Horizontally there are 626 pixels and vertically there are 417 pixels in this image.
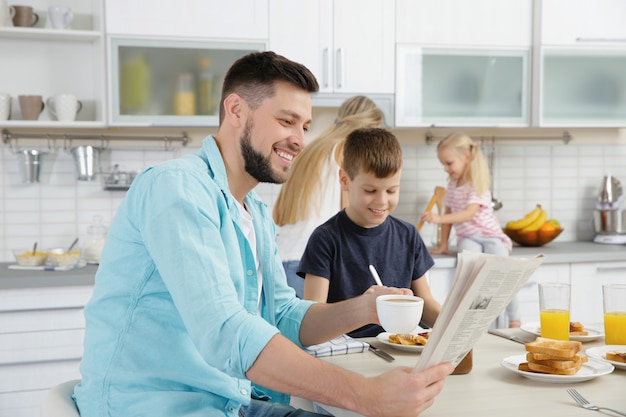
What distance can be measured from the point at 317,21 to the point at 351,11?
0.57 feet

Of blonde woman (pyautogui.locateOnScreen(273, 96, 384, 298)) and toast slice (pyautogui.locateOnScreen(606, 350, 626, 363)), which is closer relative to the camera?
toast slice (pyautogui.locateOnScreen(606, 350, 626, 363))

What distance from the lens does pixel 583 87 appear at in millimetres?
3871

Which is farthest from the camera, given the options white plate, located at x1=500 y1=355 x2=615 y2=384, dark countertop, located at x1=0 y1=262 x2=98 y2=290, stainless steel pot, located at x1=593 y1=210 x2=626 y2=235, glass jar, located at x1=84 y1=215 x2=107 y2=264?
stainless steel pot, located at x1=593 y1=210 x2=626 y2=235

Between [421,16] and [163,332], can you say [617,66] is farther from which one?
[163,332]

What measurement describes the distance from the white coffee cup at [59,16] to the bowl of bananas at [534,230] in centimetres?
239

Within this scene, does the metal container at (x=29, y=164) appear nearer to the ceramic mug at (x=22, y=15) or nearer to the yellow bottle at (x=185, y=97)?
the ceramic mug at (x=22, y=15)

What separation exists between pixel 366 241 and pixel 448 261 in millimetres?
1297

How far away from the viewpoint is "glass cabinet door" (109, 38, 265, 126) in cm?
333

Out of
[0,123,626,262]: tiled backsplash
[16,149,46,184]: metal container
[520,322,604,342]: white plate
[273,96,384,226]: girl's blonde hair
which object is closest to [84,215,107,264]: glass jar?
[0,123,626,262]: tiled backsplash

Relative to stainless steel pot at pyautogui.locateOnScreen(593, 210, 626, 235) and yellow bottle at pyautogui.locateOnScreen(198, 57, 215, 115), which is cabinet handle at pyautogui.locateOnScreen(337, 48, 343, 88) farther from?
stainless steel pot at pyautogui.locateOnScreen(593, 210, 626, 235)

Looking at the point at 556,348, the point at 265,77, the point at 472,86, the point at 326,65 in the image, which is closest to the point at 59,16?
the point at 326,65

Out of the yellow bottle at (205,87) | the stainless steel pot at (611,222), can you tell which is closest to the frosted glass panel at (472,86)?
the stainless steel pot at (611,222)

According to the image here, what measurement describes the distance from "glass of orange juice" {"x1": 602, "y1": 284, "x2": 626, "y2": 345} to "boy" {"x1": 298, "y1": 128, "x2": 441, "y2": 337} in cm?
53

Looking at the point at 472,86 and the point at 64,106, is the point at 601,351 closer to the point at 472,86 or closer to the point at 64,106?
the point at 472,86
